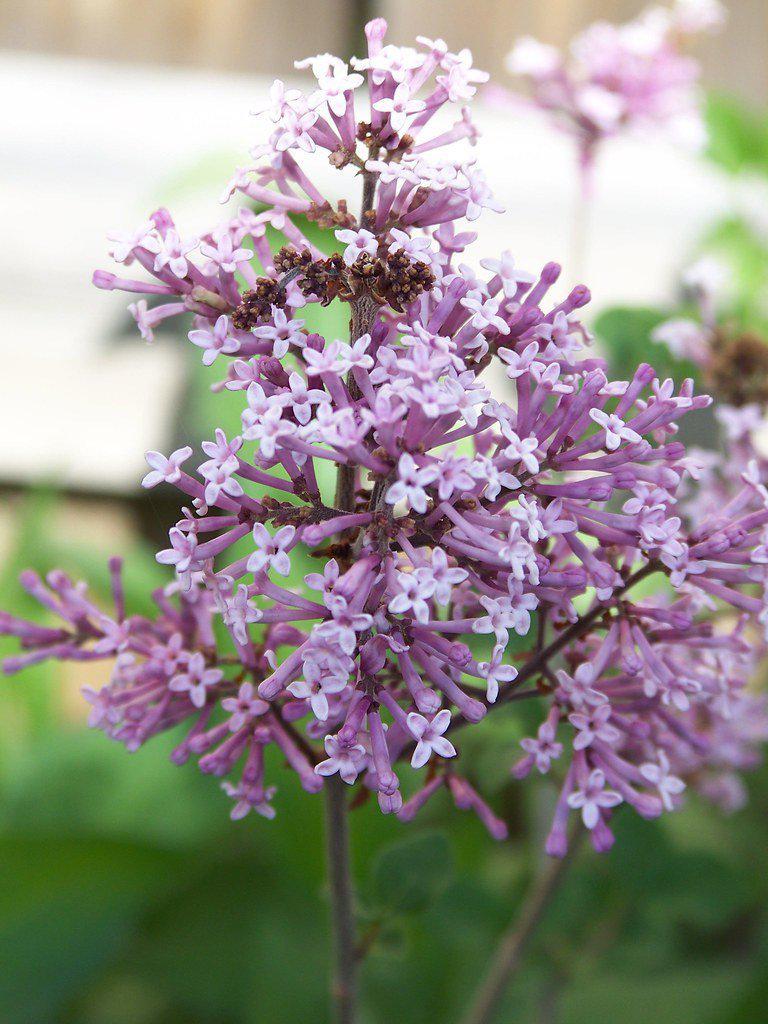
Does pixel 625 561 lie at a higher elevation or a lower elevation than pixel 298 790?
higher

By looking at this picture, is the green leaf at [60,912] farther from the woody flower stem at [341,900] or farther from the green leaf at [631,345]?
the green leaf at [631,345]

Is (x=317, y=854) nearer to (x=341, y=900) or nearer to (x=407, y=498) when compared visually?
(x=341, y=900)

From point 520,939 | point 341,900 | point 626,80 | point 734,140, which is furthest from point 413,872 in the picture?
point 734,140

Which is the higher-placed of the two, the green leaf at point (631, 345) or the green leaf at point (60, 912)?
the green leaf at point (631, 345)

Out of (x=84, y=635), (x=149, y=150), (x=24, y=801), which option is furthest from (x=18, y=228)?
(x=84, y=635)

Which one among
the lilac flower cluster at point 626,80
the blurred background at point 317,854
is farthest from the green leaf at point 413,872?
the lilac flower cluster at point 626,80

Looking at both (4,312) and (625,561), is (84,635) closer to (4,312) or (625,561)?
(625,561)

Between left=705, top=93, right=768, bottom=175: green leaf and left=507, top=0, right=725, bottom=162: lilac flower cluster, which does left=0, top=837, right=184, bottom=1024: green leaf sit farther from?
left=705, top=93, right=768, bottom=175: green leaf
